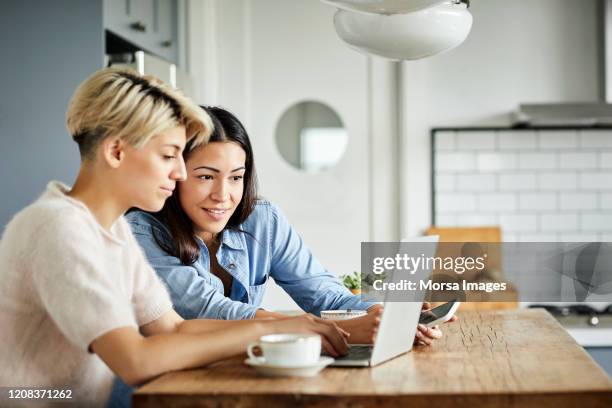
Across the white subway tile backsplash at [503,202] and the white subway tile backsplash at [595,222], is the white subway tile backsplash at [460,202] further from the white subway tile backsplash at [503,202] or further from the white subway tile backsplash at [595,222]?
the white subway tile backsplash at [595,222]

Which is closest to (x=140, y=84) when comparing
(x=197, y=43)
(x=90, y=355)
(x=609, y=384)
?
(x=90, y=355)

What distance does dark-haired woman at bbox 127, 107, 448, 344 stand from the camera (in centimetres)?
216

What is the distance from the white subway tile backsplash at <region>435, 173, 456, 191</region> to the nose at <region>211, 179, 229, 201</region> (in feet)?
7.87

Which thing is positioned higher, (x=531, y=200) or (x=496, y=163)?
(x=496, y=163)

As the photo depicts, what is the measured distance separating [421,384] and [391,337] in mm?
230

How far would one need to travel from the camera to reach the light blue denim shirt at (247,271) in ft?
7.08

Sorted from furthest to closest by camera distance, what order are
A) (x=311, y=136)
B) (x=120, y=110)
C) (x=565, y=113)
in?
(x=311, y=136) → (x=565, y=113) → (x=120, y=110)

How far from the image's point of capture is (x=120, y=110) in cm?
171

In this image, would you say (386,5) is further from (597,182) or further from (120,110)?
(597,182)

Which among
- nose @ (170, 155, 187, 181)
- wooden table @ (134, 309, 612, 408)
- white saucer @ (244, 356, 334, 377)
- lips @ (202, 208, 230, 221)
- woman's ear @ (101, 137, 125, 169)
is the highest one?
woman's ear @ (101, 137, 125, 169)

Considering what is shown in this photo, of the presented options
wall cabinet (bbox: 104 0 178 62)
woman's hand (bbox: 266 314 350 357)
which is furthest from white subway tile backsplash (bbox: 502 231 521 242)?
woman's hand (bbox: 266 314 350 357)

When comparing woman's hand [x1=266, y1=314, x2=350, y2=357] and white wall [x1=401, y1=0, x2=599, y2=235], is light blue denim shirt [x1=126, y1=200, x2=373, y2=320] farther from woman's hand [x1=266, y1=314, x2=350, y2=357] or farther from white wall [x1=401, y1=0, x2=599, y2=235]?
white wall [x1=401, y1=0, x2=599, y2=235]

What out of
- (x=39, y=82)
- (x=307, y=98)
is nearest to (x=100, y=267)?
(x=39, y=82)

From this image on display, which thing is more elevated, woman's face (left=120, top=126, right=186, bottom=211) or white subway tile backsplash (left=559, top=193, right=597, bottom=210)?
woman's face (left=120, top=126, right=186, bottom=211)
